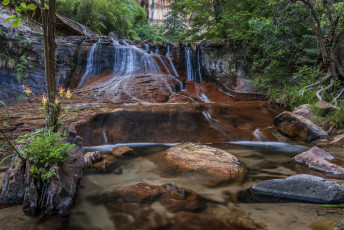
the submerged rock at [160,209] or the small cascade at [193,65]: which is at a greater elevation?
the small cascade at [193,65]

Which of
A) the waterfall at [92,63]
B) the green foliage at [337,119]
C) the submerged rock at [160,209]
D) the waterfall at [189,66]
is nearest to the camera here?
the submerged rock at [160,209]

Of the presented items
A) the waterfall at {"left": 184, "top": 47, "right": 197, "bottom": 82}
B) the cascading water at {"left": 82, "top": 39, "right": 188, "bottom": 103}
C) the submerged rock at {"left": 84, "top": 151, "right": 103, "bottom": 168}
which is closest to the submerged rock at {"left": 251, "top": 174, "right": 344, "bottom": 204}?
the submerged rock at {"left": 84, "top": 151, "right": 103, "bottom": 168}

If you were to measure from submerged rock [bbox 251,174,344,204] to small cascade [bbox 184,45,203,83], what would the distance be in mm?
10709

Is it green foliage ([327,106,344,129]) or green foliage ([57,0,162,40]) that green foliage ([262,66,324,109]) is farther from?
green foliage ([57,0,162,40])

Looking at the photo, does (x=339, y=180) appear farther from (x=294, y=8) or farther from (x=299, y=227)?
(x=294, y=8)

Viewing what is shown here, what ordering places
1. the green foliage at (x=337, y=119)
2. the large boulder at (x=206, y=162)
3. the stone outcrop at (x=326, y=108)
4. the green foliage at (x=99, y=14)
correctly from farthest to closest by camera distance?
the green foliage at (x=99, y=14) < the stone outcrop at (x=326, y=108) < the green foliage at (x=337, y=119) < the large boulder at (x=206, y=162)

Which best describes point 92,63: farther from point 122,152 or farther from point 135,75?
point 122,152

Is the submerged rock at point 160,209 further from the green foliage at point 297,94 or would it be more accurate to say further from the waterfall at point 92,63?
the waterfall at point 92,63

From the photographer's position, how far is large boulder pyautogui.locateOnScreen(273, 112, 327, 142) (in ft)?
18.4

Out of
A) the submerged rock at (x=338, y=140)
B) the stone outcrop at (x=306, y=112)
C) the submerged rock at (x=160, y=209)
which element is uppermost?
the stone outcrop at (x=306, y=112)

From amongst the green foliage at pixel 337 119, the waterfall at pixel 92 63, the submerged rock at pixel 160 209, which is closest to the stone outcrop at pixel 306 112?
the green foliage at pixel 337 119

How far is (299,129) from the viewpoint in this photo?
573 cm

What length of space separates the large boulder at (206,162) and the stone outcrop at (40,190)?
5.99ft

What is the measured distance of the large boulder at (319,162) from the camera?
3453mm
